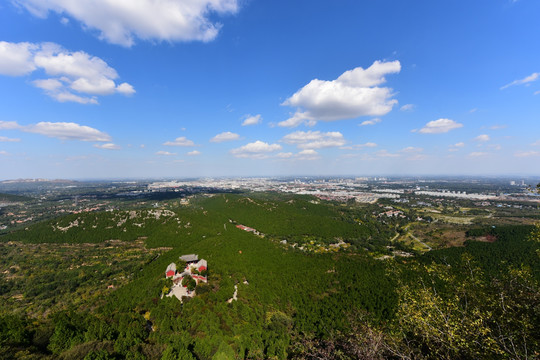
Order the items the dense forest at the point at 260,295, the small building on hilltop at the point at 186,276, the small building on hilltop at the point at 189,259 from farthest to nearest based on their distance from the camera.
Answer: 1. the small building on hilltop at the point at 189,259
2. the small building on hilltop at the point at 186,276
3. the dense forest at the point at 260,295

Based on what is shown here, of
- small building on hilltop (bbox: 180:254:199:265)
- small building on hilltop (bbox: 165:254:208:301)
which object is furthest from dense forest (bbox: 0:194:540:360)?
small building on hilltop (bbox: 180:254:199:265)

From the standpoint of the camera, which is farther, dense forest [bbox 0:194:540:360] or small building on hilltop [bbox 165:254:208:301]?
small building on hilltop [bbox 165:254:208:301]

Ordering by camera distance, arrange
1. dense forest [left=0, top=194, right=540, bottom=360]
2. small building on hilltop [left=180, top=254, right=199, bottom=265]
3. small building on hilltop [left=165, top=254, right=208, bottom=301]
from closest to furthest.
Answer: dense forest [left=0, top=194, right=540, bottom=360] < small building on hilltop [left=165, top=254, right=208, bottom=301] < small building on hilltop [left=180, top=254, right=199, bottom=265]

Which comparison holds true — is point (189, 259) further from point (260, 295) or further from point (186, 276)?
point (260, 295)

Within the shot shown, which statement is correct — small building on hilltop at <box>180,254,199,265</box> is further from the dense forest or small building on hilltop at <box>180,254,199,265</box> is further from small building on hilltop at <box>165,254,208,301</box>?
the dense forest

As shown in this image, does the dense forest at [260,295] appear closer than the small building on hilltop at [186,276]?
Yes

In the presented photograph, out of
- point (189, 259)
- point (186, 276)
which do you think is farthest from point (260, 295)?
point (189, 259)

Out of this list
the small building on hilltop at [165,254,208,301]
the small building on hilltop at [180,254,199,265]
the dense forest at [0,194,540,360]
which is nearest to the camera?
the dense forest at [0,194,540,360]

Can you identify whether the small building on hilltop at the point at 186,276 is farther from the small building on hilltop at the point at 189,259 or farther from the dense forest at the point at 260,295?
the dense forest at the point at 260,295

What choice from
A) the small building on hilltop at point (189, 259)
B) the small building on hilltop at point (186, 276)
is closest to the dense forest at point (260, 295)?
the small building on hilltop at point (186, 276)
